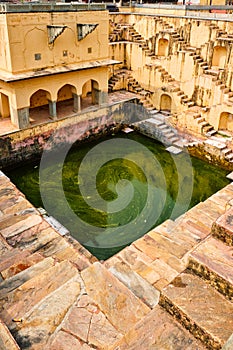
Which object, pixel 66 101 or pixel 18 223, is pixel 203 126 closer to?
pixel 66 101

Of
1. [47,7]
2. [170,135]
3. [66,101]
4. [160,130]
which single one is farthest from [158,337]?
[66,101]

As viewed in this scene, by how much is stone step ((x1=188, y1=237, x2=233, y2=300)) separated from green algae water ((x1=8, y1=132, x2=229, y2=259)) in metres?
5.05

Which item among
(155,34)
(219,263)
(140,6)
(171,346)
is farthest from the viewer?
(140,6)

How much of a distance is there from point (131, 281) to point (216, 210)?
302 cm

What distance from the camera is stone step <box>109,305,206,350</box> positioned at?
2.35 metres

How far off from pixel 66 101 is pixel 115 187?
6.60 metres

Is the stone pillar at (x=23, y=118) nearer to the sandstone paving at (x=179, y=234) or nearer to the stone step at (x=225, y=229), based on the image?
the sandstone paving at (x=179, y=234)

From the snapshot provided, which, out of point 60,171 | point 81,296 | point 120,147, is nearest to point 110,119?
point 120,147

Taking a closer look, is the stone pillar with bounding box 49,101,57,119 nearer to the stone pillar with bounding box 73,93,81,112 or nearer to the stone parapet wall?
the stone parapet wall

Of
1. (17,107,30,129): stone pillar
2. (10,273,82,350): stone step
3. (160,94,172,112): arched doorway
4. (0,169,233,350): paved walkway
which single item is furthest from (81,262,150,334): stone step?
(160,94,172,112): arched doorway

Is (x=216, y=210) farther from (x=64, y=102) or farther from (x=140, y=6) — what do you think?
(x=140, y=6)

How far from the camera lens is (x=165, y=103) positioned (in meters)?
15.1

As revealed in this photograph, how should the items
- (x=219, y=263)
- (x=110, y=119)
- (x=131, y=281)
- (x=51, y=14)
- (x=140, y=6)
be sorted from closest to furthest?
(x=219, y=263), (x=131, y=281), (x=51, y=14), (x=110, y=119), (x=140, y=6)

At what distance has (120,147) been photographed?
43.2 feet
